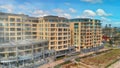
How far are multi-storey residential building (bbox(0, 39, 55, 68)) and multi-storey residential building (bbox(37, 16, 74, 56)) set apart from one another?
5.88 meters

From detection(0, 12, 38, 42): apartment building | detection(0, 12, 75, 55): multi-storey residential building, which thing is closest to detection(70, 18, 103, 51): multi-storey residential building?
detection(0, 12, 75, 55): multi-storey residential building

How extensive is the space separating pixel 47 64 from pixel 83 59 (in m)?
17.9

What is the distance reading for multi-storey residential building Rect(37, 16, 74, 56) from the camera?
7325 cm

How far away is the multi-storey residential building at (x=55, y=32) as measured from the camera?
7325cm

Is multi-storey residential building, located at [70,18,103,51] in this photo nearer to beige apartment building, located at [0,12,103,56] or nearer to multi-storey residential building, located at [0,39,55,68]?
beige apartment building, located at [0,12,103,56]

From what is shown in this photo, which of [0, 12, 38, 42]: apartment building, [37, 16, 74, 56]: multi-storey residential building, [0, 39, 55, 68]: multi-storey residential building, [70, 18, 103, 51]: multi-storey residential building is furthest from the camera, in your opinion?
[70, 18, 103, 51]: multi-storey residential building

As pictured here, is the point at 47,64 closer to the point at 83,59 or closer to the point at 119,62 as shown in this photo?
the point at 83,59

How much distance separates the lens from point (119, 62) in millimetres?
76125

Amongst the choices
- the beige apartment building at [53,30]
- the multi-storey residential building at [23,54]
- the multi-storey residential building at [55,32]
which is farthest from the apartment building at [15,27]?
the multi-storey residential building at [23,54]

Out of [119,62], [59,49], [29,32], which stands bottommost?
[119,62]

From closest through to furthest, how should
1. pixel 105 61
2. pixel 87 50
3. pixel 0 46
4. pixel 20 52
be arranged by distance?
pixel 0 46, pixel 20 52, pixel 105 61, pixel 87 50

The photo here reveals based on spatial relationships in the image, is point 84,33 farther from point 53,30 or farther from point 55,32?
point 53,30

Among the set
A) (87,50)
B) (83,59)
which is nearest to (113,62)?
(83,59)

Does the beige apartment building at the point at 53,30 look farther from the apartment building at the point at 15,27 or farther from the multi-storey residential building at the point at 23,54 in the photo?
the multi-storey residential building at the point at 23,54
